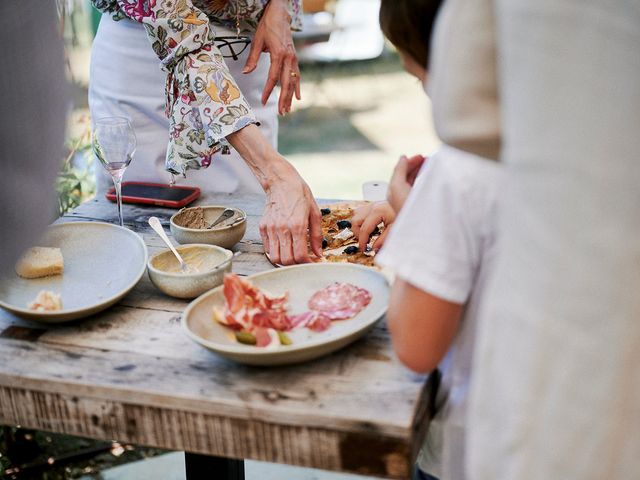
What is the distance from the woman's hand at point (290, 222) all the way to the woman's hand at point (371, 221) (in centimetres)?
9

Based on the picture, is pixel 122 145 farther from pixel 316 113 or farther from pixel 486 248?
pixel 316 113

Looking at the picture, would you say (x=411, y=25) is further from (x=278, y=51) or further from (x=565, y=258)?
(x=278, y=51)

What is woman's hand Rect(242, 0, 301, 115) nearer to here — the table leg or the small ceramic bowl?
the small ceramic bowl

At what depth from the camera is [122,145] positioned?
1778mm

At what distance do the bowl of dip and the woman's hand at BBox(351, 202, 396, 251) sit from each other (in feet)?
1.04

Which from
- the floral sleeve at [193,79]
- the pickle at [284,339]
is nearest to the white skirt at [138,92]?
the floral sleeve at [193,79]

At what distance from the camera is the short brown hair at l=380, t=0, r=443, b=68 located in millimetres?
1174

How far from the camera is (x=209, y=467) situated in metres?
1.75

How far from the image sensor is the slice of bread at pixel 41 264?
1558 millimetres

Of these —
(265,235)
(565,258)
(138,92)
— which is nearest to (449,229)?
(565,258)

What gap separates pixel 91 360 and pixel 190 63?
93 cm

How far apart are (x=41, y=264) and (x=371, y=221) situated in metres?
→ 0.70

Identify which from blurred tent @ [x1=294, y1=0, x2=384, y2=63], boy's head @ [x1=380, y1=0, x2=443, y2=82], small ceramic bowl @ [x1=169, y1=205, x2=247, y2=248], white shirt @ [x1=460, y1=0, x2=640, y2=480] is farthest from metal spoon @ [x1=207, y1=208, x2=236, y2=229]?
blurred tent @ [x1=294, y1=0, x2=384, y2=63]

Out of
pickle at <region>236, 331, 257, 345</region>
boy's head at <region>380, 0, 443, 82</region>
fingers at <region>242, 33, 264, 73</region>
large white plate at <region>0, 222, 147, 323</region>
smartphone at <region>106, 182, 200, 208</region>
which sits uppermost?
boy's head at <region>380, 0, 443, 82</region>
